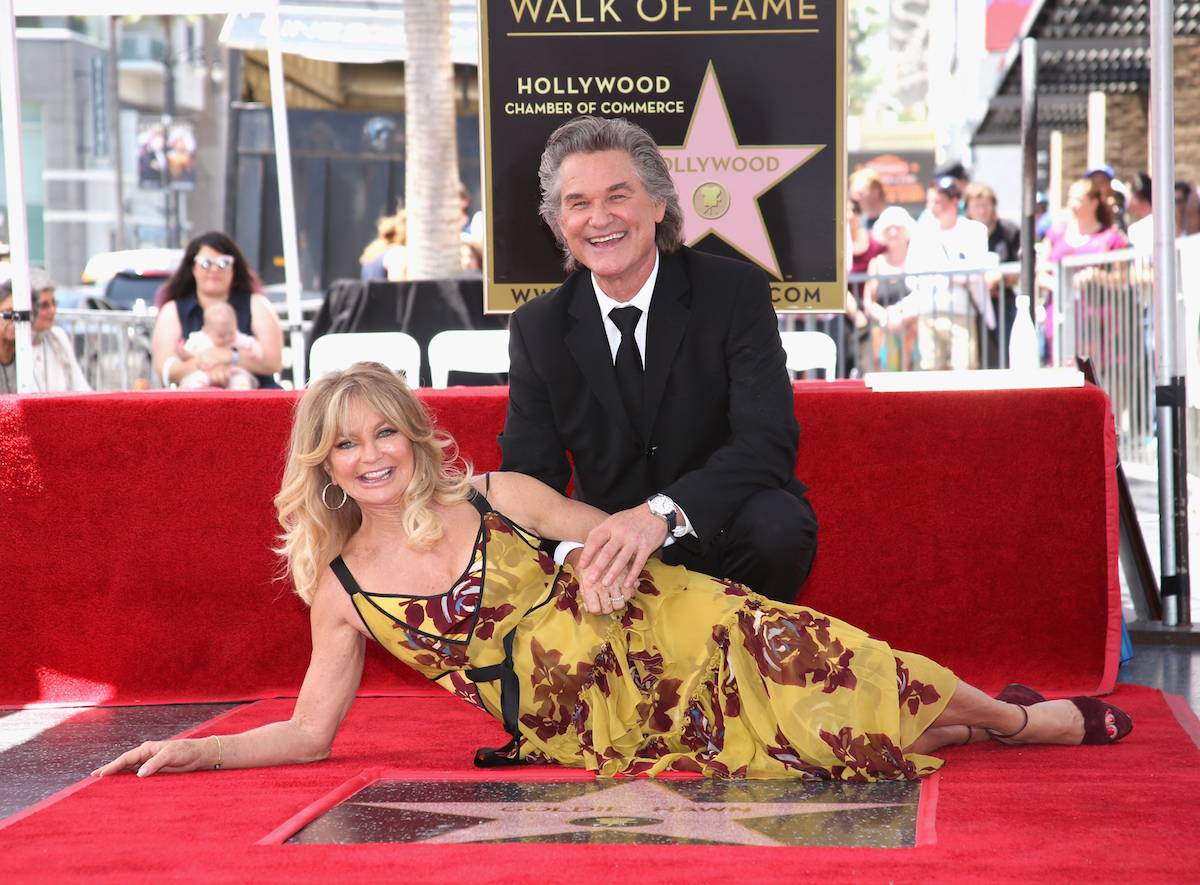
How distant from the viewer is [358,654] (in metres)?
3.29

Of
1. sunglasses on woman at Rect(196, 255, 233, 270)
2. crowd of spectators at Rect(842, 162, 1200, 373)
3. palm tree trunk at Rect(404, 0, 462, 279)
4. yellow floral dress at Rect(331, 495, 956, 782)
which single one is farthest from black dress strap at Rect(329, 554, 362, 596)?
palm tree trunk at Rect(404, 0, 462, 279)

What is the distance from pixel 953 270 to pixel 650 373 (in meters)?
6.53

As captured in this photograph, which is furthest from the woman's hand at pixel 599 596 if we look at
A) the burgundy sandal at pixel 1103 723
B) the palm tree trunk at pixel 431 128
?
the palm tree trunk at pixel 431 128

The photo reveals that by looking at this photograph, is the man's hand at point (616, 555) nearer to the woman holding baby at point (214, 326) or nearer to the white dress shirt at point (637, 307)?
the white dress shirt at point (637, 307)

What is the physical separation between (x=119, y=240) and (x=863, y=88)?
24.4 meters

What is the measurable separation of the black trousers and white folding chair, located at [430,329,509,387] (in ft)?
11.2

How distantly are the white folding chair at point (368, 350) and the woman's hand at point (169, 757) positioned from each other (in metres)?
3.84

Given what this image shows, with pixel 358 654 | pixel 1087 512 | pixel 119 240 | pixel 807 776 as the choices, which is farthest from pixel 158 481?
pixel 119 240

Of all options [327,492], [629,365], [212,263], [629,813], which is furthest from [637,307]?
[212,263]

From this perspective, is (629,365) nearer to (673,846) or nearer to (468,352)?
(673,846)

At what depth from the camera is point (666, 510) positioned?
3.27 m

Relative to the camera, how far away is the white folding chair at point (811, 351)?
6137 mm

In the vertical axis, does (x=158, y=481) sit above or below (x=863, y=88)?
below

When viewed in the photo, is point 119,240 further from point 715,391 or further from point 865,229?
point 715,391
